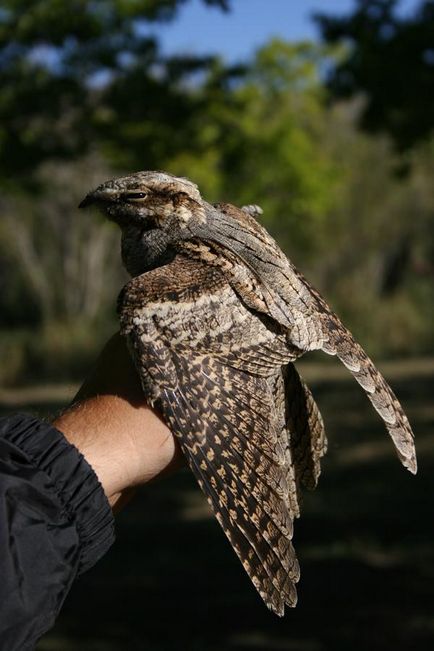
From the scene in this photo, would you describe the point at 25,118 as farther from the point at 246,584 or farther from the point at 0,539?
the point at 0,539

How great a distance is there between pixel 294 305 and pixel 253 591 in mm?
5085

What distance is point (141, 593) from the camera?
7.43 metres

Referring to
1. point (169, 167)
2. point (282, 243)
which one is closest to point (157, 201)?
point (169, 167)

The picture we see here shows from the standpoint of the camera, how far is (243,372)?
2799 millimetres

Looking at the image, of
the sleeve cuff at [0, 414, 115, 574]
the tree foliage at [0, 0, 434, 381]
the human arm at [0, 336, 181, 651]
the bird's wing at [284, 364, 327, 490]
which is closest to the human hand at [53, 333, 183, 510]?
the human arm at [0, 336, 181, 651]

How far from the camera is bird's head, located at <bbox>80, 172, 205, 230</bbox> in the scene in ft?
10.3

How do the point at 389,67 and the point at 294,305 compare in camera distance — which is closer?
the point at 294,305

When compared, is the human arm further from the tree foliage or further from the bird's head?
the tree foliage

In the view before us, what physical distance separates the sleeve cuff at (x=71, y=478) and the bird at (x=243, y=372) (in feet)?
1.61

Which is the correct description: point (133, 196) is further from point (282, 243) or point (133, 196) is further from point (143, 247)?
point (282, 243)

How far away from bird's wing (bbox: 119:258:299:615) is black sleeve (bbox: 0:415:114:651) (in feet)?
1.72

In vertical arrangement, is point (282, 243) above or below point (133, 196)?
below

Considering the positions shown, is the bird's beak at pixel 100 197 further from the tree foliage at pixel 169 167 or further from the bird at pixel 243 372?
the tree foliage at pixel 169 167

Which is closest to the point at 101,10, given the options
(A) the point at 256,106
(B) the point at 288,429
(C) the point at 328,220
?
(B) the point at 288,429
